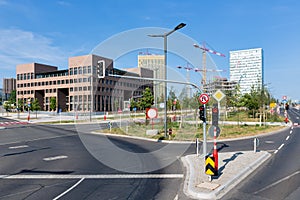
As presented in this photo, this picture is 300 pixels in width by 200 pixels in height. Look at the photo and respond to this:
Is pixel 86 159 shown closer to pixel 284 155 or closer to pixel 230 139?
pixel 284 155

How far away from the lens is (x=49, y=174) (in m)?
8.76

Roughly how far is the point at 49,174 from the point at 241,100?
3892 centimetres

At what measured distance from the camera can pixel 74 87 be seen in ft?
242

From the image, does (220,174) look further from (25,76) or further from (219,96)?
(25,76)

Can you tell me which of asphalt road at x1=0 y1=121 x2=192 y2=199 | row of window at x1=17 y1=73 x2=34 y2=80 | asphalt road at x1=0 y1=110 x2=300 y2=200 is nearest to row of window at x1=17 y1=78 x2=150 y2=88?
row of window at x1=17 y1=73 x2=34 y2=80

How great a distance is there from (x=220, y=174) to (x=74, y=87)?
71229mm

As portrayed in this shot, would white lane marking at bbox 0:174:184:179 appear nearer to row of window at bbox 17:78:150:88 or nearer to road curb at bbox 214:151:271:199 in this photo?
road curb at bbox 214:151:271:199

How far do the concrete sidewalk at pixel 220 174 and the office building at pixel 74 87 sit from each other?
48566mm

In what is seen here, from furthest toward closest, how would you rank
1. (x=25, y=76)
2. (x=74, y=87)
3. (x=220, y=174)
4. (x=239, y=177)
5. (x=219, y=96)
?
(x=25, y=76) < (x=74, y=87) < (x=219, y=96) < (x=220, y=174) < (x=239, y=177)

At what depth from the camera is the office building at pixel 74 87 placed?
6594 centimetres

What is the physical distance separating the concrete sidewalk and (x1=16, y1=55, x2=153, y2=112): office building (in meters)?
48.6

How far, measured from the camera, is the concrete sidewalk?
658 centimetres

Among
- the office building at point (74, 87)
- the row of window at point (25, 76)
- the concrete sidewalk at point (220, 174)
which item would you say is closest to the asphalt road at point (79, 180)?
the concrete sidewalk at point (220, 174)

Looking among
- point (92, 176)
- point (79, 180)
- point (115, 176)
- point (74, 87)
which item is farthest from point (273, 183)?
point (74, 87)
